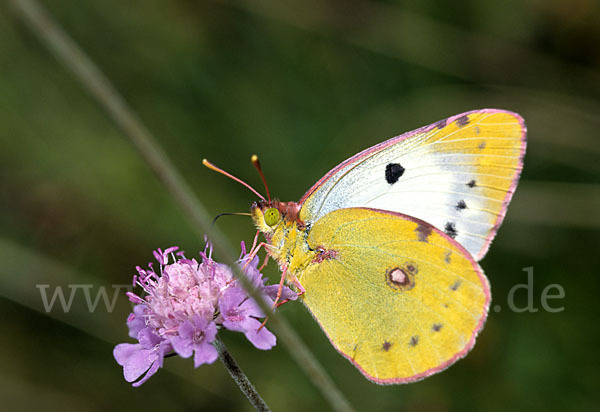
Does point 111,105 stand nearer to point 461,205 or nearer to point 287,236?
point 287,236

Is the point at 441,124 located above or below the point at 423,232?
above

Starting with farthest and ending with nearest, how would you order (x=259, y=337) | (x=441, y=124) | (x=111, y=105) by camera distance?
(x=441, y=124)
(x=259, y=337)
(x=111, y=105)

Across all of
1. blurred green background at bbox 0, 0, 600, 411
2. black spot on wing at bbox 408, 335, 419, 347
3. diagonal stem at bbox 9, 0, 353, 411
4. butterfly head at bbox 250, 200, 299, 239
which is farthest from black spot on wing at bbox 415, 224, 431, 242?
diagonal stem at bbox 9, 0, 353, 411

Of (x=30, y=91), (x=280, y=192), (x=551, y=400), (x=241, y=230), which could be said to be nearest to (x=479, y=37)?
(x=280, y=192)

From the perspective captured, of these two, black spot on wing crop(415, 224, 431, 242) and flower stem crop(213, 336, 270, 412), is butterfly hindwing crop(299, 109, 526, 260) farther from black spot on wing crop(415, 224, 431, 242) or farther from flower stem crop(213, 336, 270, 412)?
flower stem crop(213, 336, 270, 412)

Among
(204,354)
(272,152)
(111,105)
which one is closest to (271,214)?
(204,354)

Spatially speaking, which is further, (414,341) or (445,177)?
(445,177)
